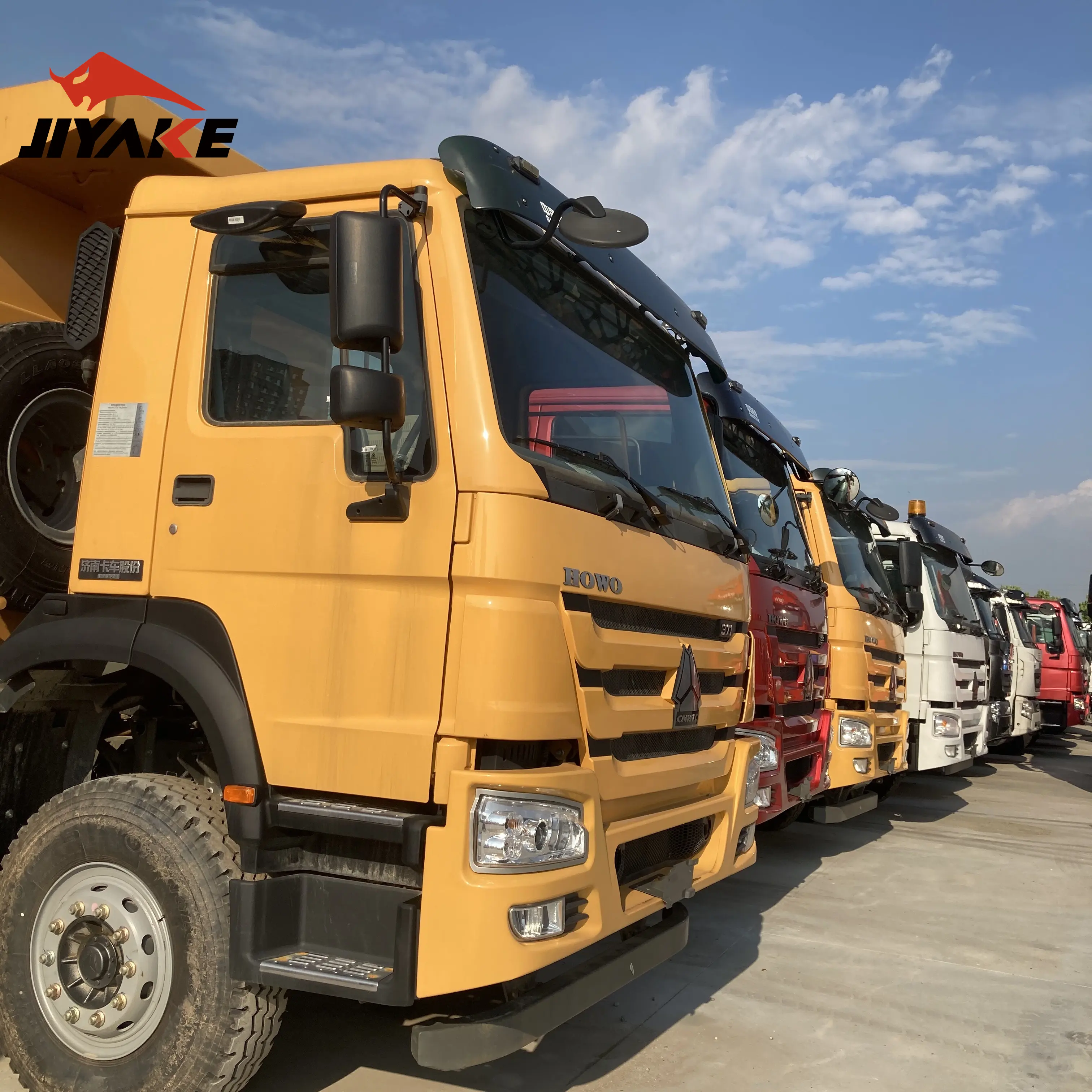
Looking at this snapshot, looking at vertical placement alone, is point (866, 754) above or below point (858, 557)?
below

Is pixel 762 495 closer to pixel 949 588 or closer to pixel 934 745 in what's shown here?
pixel 934 745

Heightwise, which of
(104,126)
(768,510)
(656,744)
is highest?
(104,126)

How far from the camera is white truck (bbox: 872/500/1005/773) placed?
9.13 meters

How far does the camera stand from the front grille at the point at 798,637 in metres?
6.05

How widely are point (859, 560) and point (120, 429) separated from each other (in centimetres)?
617

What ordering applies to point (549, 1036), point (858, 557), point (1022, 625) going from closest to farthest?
1. point (549, 1036)
2. point (858, 557)
3. point (1022, 625)

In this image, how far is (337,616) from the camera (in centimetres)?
304

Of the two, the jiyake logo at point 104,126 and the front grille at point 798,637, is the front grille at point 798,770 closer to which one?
the front grille at point 798,637

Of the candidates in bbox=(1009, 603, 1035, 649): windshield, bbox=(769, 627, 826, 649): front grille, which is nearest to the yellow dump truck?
bbox=(769, 627, 826, 649): front grille

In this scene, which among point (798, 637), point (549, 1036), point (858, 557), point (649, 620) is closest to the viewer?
point (649, 620)

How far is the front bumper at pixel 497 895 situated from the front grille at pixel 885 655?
511cm

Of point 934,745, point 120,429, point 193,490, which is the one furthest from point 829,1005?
point 934,745

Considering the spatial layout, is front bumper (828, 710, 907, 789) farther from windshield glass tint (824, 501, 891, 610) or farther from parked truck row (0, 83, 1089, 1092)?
parked truck row (0, 83, 1089, 1092)

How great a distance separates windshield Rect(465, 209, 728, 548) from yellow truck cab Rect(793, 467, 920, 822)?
11.4 ft
